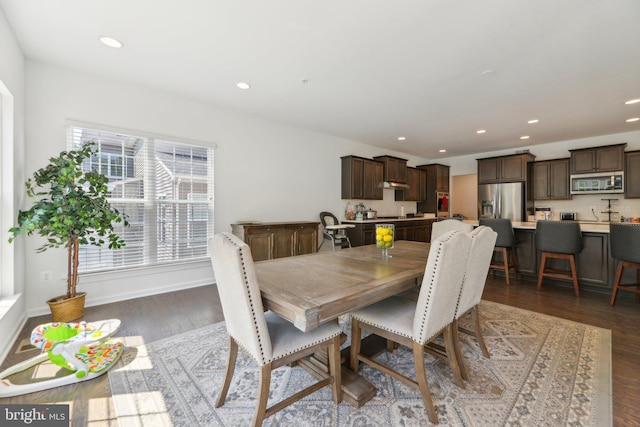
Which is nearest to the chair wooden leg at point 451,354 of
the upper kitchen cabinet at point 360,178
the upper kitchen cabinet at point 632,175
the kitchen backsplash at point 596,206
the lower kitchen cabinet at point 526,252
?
the lower kitchen cabinet at point 526,252

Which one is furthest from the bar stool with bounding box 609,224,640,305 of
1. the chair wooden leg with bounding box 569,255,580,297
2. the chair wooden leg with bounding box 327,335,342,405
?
the chair wooden leg with bounding box 327,335,342,405

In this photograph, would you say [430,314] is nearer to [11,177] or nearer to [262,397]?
[262,397]

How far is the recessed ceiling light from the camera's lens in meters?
2.38

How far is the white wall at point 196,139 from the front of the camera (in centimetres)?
286

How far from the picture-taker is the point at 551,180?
5910mm

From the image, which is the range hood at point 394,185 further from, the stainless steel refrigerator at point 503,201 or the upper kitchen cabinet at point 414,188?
the stainless steel refrigerator at point 503,201

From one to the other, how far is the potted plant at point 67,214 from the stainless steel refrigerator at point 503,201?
7.08 metres

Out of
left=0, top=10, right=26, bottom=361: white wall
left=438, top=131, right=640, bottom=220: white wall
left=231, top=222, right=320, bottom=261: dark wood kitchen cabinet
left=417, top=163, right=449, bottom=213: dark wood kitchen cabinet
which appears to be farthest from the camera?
left=417, top=163, right=449, bottom=213: dark wood kitchen cabinet

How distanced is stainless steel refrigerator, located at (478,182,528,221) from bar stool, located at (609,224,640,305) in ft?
9.31

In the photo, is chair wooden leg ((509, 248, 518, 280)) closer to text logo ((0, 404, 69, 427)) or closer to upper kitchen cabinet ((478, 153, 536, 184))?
upper kitchen cabinet ((478, 153, 536, 184))

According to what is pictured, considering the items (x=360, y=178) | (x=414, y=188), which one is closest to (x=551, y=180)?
(x=414, y=188)

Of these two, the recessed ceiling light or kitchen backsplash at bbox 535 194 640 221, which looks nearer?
the recessed ceiling light

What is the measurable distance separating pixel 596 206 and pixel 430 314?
21.6 ft

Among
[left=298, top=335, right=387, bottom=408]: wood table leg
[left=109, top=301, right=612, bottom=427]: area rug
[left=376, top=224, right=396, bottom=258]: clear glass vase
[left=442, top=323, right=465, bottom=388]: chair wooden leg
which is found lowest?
[left=109, top=301, right=612, bottom=427]: area rug
